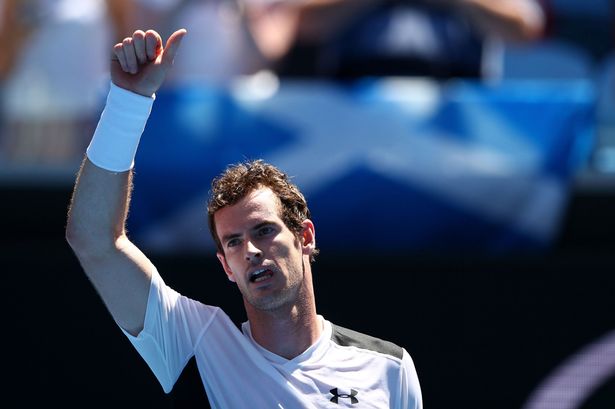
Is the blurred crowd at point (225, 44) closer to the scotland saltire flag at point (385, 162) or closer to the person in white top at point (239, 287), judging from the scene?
the scotland saltire flag at point (385, 162)

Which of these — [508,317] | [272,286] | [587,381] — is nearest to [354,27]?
[508,317]

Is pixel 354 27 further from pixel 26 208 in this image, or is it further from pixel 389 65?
pixel 26 208

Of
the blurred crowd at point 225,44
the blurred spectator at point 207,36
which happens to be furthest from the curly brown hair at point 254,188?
the blurred spectator at point 207,36

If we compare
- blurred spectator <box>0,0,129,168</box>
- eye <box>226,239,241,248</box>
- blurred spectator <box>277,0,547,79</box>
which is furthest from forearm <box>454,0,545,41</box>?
eye <box>226,239,241,248</box>

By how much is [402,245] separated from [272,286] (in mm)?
2485

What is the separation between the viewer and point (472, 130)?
17.7 ft

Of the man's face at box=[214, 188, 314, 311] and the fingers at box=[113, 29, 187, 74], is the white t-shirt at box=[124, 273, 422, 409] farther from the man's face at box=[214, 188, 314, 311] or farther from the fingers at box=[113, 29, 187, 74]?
the fingers at box=[113, 29, 187, 74]

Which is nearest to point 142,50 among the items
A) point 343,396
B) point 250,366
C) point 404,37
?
point 250,366

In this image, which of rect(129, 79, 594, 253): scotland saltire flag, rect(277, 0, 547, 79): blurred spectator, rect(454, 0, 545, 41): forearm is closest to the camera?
rect(129, 79, 594, 253): scotland saltire flag

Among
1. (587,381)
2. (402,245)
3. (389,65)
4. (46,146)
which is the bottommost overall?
(587,381)

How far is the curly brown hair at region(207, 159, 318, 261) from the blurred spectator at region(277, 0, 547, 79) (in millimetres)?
2570

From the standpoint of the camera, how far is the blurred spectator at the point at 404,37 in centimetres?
562

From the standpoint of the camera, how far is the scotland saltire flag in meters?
5.34

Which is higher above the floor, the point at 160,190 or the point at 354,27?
the point at 354,27
